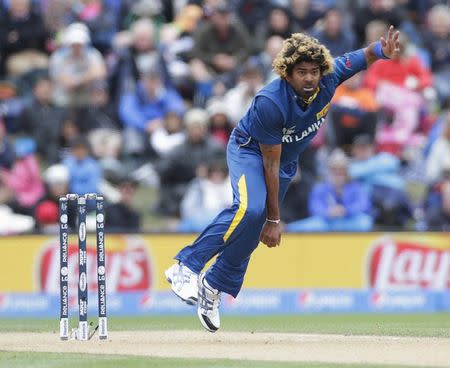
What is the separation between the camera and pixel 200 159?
15.7 m

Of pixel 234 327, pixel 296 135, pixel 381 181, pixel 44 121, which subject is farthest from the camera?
pixel 44 121

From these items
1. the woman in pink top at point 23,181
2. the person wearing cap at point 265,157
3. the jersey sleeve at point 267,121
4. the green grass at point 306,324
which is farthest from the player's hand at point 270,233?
the woman in pink top at point 23,181

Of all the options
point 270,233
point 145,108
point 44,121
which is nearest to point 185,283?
point 270,233

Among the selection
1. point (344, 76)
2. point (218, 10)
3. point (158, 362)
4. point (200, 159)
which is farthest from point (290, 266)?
point (158, 362)

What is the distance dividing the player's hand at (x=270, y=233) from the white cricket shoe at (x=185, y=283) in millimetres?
610

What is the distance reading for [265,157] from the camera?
29.7 ft

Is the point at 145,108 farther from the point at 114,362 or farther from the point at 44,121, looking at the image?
the point at 114,362

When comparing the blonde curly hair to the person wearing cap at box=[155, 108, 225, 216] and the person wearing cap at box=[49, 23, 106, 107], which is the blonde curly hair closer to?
the person wearing cap at box=[155, 108, 225, 216]

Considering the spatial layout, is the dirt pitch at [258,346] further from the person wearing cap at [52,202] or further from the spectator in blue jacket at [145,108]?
the spectator in blue jacket at [145,108]

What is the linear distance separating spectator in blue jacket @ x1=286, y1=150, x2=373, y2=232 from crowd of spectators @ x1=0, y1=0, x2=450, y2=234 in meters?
0.02

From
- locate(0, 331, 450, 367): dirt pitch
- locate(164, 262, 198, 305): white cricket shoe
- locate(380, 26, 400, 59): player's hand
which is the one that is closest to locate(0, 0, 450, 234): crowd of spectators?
locate(0, 331, 450, 367): dirt pitch

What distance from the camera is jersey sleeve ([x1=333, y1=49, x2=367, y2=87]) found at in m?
9.23

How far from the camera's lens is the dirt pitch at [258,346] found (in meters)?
8.16

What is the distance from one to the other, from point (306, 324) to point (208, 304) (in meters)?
2.29
